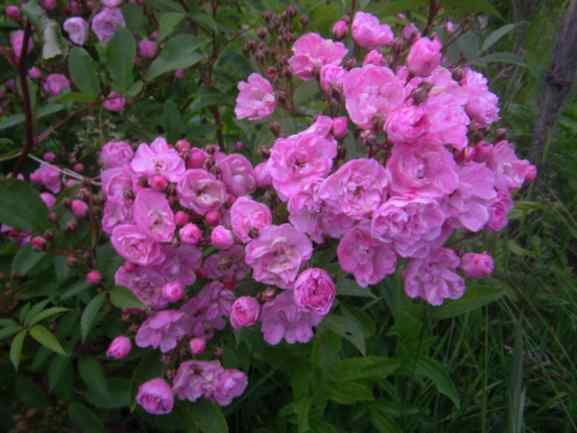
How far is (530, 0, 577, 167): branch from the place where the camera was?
2.05m

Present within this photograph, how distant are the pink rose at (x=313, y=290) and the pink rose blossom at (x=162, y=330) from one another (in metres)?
0.28

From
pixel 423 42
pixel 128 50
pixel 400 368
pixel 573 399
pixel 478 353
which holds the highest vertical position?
pixel 423 42

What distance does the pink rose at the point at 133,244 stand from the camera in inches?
45.1

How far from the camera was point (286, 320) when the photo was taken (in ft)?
4.15

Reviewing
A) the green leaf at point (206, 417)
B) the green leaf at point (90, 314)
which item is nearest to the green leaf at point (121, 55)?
the green leaf at point (90, 314)

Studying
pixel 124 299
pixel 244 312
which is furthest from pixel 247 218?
pixel 124 299

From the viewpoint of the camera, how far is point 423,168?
3.45ft

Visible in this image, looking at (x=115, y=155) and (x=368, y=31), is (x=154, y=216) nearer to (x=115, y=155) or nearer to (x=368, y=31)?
(x=115, y=155)

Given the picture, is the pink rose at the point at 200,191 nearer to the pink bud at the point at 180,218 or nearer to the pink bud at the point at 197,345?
the pink bud at the point at 180,218

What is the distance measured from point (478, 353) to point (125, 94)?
1547mm

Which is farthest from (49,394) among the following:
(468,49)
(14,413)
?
(468,49)

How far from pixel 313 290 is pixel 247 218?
A: 0.58 feet

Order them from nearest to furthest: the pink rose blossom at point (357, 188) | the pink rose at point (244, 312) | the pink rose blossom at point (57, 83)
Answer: the pink rose blossom at point (357, 188) < the pink rose at point (244, 312) < the pink rose blossom at point (57, 83)

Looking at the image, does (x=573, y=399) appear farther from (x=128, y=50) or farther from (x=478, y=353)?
(x=128, y=50)
